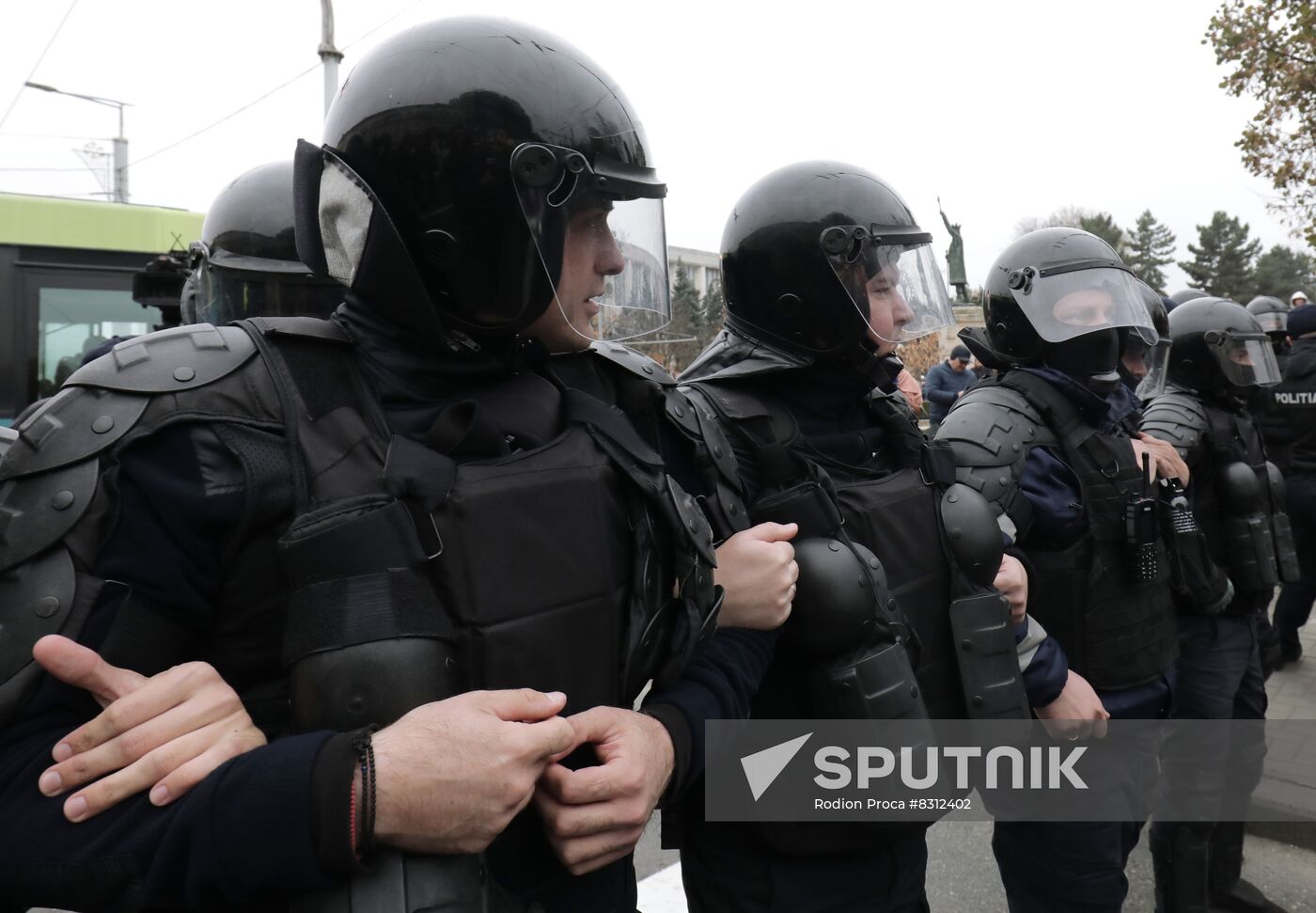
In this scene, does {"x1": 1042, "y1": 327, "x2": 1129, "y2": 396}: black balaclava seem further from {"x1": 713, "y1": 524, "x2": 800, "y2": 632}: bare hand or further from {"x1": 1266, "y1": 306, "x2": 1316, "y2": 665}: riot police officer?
{"x1": 1266, "y1": 306, "x2": 1316, "y2": 665}: riot police officer

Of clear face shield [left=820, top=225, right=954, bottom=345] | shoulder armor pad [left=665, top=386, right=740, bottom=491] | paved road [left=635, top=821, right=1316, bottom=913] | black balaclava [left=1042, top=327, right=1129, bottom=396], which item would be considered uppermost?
Answer: clear face shield [left=820, top=225, right=954, bottom=345]

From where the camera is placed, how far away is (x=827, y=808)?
179 cm

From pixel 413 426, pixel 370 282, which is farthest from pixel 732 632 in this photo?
pixel 370 282

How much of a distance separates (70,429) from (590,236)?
0.73 metres

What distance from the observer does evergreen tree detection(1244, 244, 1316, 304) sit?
1861 inches

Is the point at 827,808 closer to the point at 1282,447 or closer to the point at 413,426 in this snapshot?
the point at 413,426

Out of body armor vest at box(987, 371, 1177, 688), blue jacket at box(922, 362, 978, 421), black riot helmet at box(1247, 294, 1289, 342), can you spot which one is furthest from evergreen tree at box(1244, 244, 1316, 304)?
body armor vest at box(987, 371, 1177, 688)

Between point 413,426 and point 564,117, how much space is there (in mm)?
502

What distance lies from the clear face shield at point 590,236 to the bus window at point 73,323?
6350 mm

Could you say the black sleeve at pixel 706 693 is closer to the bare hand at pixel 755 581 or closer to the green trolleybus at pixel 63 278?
the bare hand at pixel 755 581

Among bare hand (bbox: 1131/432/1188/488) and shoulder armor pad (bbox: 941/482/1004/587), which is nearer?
shoulder armor pad (bbox: 941/482/1004/587)

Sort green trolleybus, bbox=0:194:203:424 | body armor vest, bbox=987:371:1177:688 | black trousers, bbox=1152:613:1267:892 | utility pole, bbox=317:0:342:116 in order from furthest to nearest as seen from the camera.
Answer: utility pole, bbox=317:0:342:116, green trolleybus, bbox=0:194:203:424, black trousers, bbox=1152:613:1267:892, body armor vest, bbox=987:371:1177:688

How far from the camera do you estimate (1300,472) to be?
541 cm

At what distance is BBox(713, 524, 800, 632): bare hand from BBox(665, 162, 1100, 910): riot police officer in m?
0.10
